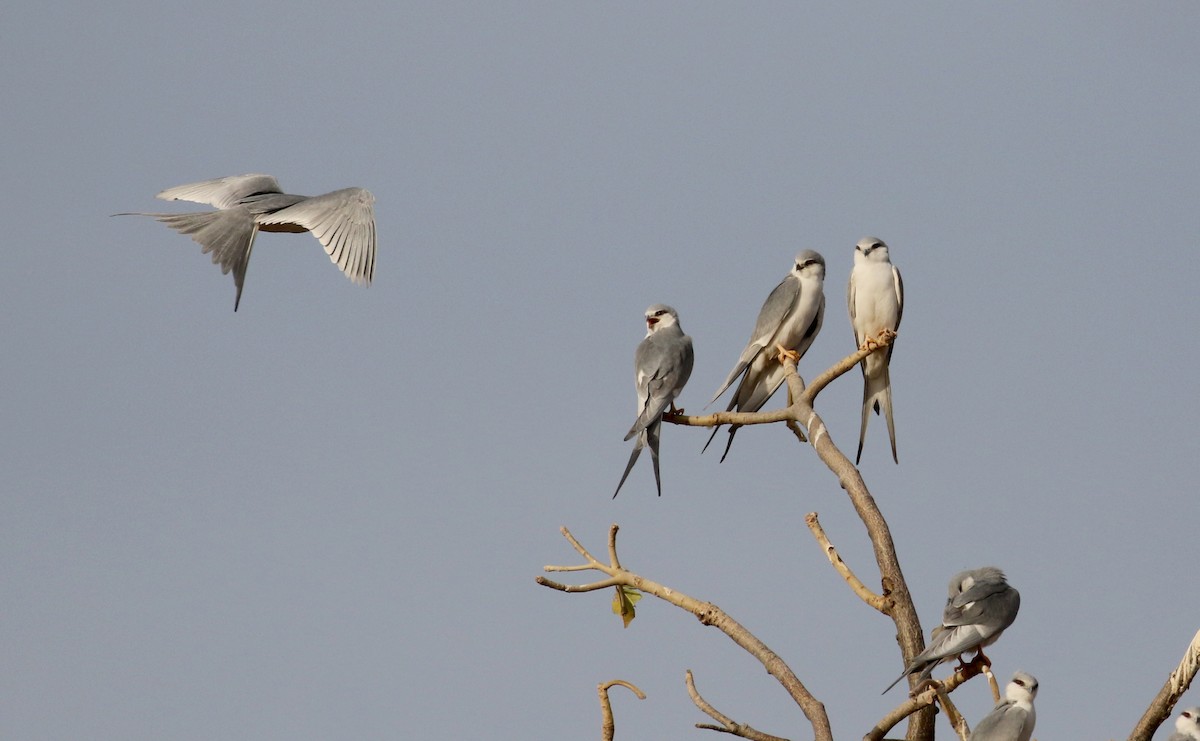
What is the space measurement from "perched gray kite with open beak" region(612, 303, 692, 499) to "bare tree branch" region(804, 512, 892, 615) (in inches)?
64.8

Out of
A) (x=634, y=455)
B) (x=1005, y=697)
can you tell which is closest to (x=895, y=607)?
(x=1005, y=697)

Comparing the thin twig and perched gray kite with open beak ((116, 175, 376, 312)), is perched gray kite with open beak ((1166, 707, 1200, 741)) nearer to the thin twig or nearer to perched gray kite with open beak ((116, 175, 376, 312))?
the thin twig

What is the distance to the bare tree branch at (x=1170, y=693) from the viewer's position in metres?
5.47

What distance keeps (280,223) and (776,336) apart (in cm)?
333

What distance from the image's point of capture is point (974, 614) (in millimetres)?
7094

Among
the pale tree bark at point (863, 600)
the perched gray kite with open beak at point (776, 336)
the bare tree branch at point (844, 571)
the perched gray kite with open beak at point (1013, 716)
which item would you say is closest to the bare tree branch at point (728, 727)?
the pale tree bark at point (863, 600)

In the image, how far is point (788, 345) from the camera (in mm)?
9195

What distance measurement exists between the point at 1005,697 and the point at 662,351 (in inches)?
115

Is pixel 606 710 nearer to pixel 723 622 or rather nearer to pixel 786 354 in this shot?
pixel 723 622

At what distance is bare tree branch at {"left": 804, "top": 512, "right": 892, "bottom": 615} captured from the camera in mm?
6168

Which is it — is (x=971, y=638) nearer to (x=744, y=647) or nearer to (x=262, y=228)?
(x=744, y=647)

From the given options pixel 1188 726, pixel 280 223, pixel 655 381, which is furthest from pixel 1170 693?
pixel 280 223

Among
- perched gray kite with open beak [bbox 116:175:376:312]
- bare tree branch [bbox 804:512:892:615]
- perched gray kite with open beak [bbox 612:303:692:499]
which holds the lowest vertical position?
bare tree branch [bbox 804:512:892:615]

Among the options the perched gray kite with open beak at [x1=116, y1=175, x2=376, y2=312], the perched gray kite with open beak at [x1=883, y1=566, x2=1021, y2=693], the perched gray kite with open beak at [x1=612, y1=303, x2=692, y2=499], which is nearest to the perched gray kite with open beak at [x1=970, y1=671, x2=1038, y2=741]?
the perched gray kite with open beak at [x1=883, y1=566, x2=1021, y2=693]
